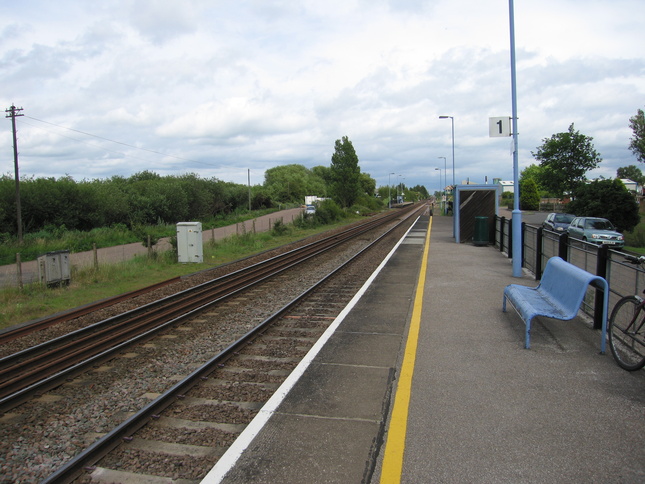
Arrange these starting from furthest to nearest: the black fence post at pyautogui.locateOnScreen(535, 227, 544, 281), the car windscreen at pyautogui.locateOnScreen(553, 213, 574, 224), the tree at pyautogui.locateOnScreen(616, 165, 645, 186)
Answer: the tree at pyautogui.locateOnScreen(616, 165, 645, 186)
the car windscreen at pyautogui.locateOnScreen(553, 213, 574, 224)
the black fence post at pyautogui.locateOnScreen(535, 227, 544, 281)

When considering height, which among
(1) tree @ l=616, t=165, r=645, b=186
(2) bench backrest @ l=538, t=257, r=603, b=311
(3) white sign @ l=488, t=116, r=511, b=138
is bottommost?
(2) bench backrest @ l=538, t=257, r=603, b=311

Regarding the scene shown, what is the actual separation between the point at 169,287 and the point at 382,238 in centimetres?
1557

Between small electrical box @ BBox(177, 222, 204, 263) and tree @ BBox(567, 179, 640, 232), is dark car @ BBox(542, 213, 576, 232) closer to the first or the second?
tree @ BBox(567, 179, 640, 232)

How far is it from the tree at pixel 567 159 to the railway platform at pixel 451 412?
42941mm

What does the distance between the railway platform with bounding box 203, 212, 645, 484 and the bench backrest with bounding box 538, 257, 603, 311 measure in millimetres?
513

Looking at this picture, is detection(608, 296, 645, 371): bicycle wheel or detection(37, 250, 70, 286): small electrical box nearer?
detection(608, 296, 645, 371): bicycle wheel

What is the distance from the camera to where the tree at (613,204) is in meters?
29.5

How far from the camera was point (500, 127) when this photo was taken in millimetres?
11562

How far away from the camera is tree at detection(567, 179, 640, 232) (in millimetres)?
29516

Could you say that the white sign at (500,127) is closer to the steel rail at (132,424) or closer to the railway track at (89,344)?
the railway track at (89,344)

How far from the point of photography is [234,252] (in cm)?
2142

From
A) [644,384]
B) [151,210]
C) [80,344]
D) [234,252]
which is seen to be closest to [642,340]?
[644,384]

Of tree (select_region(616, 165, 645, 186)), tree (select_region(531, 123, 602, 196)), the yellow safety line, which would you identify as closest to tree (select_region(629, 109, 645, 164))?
tree (select_region(531, 123, 602, 196))

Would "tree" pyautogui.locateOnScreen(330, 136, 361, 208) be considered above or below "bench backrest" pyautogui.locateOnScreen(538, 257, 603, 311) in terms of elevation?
above
